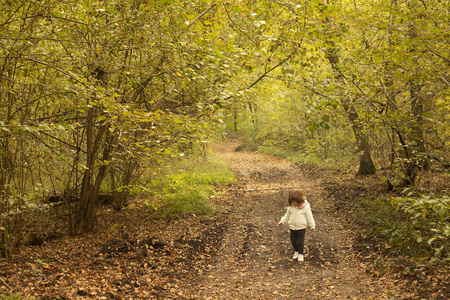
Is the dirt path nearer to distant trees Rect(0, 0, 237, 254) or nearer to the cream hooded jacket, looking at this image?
the cream hooded jacket

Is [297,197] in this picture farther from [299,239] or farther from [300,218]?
[299,239]

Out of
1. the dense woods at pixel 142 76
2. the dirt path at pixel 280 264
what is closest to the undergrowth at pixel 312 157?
the dirt path at pixel 280 264

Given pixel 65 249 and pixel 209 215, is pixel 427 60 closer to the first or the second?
pixel 209 215

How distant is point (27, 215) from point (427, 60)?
9712 mm

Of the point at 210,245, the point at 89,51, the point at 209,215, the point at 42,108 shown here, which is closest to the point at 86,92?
the point at 89,51

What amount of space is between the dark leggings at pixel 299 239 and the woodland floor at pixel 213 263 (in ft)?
1.00

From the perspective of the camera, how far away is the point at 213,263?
6.63 meters

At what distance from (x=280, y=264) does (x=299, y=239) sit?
62cm

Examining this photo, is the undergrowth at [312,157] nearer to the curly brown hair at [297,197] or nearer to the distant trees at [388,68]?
the distant trees at [388,68]

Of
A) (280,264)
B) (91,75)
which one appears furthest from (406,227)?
(91,75)

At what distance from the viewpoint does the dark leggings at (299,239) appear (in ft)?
21.1

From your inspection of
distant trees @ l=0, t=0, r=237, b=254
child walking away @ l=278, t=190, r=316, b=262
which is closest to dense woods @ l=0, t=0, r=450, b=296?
distant trees @ l=0, t=0, r=237, b=254

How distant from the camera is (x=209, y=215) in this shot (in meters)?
9.27

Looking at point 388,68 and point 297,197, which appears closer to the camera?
point 297,197
